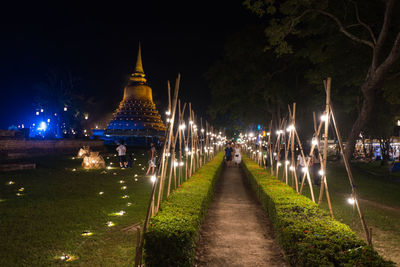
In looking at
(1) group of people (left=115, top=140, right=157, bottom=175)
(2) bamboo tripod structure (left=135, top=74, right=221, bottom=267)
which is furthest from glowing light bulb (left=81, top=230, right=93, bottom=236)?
(1) group of people (left=115, top=140, right=157, bottom=175)

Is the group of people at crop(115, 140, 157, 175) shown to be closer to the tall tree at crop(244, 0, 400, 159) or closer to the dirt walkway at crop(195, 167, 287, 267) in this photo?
the dirt walkway at crop(195, 167, 287, 267)

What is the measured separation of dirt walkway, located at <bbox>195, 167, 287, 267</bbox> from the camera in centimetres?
490

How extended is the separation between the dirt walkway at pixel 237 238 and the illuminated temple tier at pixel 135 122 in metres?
41.0

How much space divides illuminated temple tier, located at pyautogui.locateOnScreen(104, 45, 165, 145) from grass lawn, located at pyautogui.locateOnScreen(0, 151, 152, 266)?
123 feet

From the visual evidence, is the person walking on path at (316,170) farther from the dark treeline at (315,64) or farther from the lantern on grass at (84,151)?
the lantern on grass at (84,151)

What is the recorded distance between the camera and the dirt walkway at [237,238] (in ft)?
16.1

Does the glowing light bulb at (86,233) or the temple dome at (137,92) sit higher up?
the temple dome at (137,92)

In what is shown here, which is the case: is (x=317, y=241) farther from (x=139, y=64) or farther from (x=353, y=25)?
(x=139, y=64)

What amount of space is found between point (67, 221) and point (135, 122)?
44.2 meters

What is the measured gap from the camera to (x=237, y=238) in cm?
592

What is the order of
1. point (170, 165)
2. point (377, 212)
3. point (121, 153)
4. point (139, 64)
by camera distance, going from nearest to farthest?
point (377, 212), point (170, 165), point (121, 153), point (139, 64)

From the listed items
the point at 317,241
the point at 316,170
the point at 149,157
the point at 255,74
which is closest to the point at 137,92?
the point at 255,74

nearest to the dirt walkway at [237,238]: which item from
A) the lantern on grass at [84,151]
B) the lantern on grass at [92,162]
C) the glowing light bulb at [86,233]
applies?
the glowing light bulb at [86,233]

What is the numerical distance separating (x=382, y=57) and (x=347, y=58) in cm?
179
